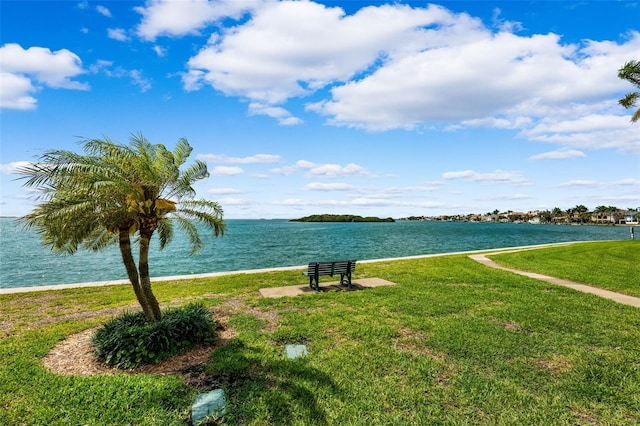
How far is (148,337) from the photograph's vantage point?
6.53 m

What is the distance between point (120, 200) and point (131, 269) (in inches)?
58.2

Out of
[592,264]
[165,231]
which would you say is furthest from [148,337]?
[592,264]

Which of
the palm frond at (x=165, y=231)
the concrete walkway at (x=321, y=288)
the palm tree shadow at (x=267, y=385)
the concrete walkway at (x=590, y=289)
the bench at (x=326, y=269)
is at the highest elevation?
the palm frond at (x=165, y=231)

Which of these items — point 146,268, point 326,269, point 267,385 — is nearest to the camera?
point 267,385

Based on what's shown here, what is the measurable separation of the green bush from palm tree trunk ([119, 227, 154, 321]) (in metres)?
0.29

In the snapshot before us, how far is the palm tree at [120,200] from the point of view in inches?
241

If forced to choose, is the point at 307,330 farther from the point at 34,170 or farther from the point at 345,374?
the point at 34,170

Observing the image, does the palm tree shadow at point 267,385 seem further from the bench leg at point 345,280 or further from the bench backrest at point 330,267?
the bench leg at point 345,280

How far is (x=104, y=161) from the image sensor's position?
22.5 feet

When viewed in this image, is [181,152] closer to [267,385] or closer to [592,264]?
[267,385]

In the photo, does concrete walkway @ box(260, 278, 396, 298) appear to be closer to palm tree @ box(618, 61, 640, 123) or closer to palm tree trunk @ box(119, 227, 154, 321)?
palm tree trunk @ box(119, 227, 154, 321)

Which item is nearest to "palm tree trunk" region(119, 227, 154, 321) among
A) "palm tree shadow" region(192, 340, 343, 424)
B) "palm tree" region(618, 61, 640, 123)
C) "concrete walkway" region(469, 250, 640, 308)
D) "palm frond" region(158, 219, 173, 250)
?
"palm frond" region(158, 219, 173, 250)

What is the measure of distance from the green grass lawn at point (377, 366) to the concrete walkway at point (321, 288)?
89 cm

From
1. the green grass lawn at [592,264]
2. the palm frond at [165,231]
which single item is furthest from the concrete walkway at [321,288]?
the green grass lawn at [592,264]
